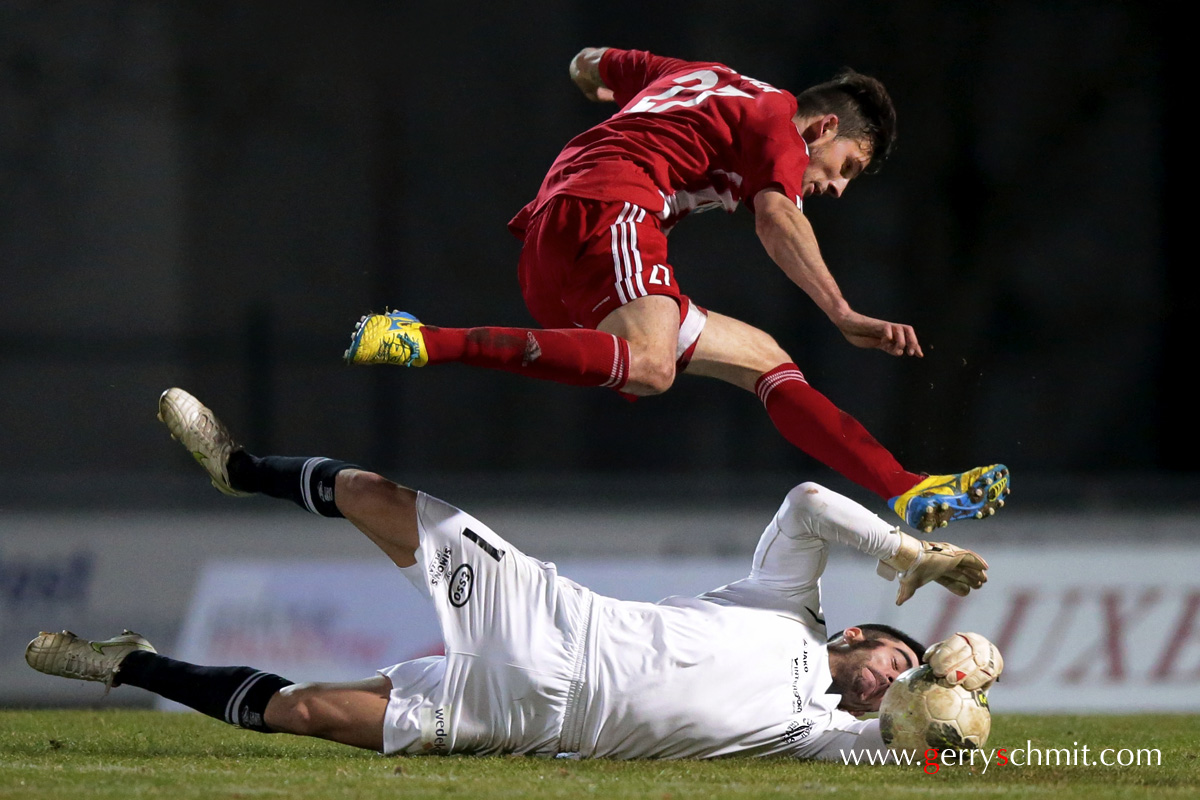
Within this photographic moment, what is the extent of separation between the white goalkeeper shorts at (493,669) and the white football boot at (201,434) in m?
0.83

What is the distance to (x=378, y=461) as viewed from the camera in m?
7.98

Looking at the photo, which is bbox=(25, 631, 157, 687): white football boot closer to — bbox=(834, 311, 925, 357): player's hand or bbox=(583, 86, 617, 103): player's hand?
bbox=(834, 311, 925, 357): player's hand

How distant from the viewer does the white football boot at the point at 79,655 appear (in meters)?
3.97

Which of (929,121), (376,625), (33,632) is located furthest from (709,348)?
(929,121)

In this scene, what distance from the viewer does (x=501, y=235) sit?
27.2 feet

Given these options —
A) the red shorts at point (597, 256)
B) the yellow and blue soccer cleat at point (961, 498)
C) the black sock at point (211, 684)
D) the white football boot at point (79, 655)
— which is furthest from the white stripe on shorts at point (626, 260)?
the white football boot at point (79, 655)

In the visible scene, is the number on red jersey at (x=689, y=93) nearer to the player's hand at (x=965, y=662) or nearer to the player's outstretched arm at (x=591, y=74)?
the player's outstretched arm at (x=591, y=74)

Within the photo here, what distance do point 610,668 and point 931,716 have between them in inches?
31.1

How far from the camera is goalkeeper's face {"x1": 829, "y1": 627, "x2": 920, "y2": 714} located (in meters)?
3.84

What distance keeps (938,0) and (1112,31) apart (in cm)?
108

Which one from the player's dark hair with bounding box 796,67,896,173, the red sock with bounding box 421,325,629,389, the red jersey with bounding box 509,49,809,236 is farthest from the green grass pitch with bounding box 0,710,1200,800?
the player's dark hair with bounding box 796,67,896,173

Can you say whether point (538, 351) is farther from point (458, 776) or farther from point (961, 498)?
point (961, 498)

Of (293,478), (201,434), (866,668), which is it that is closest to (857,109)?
(866,668)

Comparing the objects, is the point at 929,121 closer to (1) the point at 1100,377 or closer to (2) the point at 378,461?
(1) the point at 1100,377
